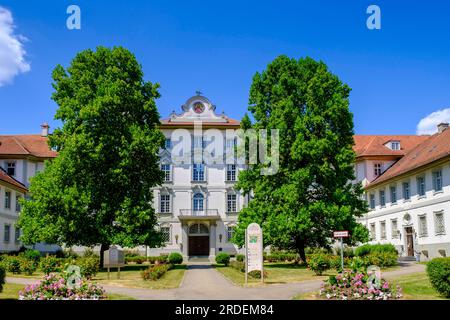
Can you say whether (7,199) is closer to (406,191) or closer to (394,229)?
(394,229)

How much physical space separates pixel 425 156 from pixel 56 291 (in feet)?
99.9

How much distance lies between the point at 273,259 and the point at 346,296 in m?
27.3

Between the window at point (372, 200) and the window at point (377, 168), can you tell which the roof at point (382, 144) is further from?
the window at point (372, 200)

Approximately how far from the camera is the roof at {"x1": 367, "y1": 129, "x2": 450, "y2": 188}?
3226cm

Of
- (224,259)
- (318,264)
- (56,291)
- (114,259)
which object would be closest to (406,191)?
(224,259)

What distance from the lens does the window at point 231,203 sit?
50634 mm

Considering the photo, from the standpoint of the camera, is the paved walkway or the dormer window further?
the dormer window

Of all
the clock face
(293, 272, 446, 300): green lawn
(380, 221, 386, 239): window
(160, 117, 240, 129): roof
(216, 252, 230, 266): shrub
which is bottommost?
(216, 252, 230, 266): shrub

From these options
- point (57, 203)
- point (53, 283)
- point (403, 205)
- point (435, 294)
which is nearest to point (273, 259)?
point (403, 205)

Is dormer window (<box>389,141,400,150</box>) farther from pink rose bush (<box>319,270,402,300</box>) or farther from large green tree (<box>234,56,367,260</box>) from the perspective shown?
pink rose bush (<box>319,270,402,300</box>)

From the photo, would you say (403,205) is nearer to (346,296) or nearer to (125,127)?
(125,127)

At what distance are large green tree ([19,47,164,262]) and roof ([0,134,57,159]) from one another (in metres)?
18.6

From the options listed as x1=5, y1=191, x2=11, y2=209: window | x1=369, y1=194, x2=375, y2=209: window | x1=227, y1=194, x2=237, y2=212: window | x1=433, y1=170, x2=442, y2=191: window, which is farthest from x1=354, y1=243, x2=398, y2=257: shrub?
x1=5, y1=191, x2=11, y2=209: window

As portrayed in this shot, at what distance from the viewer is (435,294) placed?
1525cm
